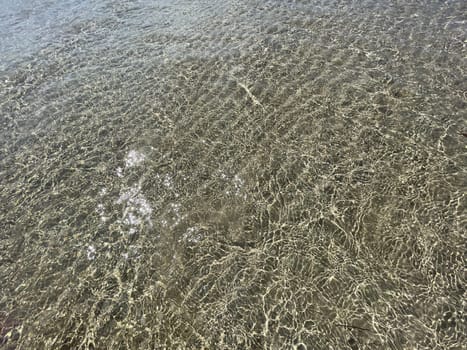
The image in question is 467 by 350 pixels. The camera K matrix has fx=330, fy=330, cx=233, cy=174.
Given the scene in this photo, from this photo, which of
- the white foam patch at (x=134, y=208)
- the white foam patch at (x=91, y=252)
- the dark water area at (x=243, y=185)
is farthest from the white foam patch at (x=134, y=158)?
the white foam patch at (x=91, y=252)

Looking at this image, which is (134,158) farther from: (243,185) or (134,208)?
(243,185)

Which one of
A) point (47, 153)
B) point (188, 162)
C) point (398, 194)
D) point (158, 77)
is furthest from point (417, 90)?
point (47, 153)

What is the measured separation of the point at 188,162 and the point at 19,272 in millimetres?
3249

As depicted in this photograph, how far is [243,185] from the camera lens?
19.4 ft

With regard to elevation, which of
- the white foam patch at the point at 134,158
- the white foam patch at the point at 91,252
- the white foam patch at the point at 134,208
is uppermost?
the white foam patch at the point at 134,158

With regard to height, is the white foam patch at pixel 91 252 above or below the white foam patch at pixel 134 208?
below

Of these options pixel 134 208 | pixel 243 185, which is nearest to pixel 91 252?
pixel 134 208

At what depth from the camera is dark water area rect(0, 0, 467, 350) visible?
434cm

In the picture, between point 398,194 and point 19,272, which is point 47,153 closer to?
point 19,272

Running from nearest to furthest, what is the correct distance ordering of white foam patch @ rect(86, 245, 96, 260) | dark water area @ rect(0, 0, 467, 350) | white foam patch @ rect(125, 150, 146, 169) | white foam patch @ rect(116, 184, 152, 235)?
dark water area @ rect(0, 0, 467, 350) < white foam patch @ rect(86, 245, 96, 260) < white foam patch @ rect(116, 184, 152, 235) < white foam patch @ rect(125, 150, 146, 169)

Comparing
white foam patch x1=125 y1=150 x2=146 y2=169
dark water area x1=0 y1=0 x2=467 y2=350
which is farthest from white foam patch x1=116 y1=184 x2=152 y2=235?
white foam patch x1=125 y1=150 x2=146 y2=169

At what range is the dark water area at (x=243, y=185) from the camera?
4.34 metres

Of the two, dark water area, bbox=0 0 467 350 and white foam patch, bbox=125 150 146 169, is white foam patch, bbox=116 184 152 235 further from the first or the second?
white foam patch, bbox=125 150 146 169

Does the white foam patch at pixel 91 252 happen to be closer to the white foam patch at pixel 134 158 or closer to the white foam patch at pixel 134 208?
the white foam patch at pixel 134 208
